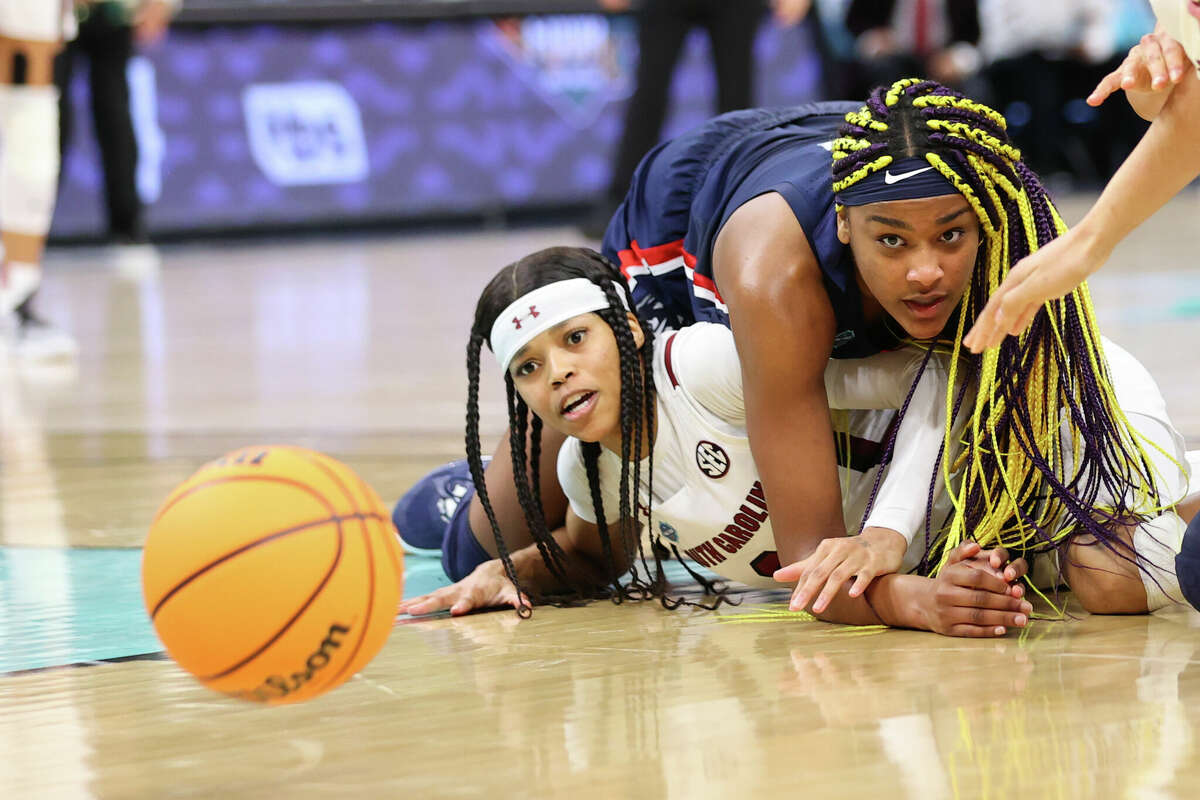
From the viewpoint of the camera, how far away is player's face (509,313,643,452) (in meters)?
2.59

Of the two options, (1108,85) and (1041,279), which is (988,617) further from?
(1108,85)

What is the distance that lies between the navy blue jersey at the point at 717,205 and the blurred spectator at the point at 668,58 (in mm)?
3375

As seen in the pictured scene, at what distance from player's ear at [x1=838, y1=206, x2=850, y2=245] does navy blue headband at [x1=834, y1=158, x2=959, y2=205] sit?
57 millimetres

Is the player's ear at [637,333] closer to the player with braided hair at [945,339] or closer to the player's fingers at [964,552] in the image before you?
the player with braided hair at [945,339]

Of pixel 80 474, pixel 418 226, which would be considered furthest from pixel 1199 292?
pixel 418 226

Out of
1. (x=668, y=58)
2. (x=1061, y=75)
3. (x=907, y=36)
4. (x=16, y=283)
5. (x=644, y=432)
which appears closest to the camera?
(x=644, y=432)

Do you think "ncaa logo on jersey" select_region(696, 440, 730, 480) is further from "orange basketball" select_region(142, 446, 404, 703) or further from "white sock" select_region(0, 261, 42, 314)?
"white sock" select_region(0, 261, 42, 314)

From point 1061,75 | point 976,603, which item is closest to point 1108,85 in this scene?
point 976,603

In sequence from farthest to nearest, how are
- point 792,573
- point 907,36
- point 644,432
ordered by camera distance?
point 907,36
point 644,432
point 792,573

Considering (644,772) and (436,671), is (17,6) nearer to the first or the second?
(436,671)

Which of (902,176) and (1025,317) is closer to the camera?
(1025,317)

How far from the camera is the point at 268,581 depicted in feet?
6.24

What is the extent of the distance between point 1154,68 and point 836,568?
2.81ft

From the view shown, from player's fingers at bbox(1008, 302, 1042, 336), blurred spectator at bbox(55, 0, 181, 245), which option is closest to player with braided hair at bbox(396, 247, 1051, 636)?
player's fingers at bbox(1008, 302, 1042, 336)
